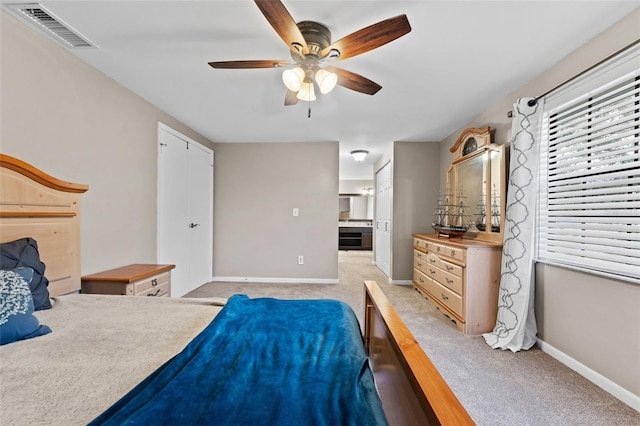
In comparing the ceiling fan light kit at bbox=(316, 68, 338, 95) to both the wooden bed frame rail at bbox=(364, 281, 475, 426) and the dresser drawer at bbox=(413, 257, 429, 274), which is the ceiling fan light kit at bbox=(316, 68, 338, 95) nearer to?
the wooden bed frame rail at bbox=(364, 281, 475, 426)

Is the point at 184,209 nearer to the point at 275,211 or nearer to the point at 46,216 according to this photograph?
the point at 275,211

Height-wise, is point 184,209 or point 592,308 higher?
point 184,209

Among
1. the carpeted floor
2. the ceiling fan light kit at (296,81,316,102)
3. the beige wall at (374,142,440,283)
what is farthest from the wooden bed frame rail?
the beige wall at (374,142,440,283)

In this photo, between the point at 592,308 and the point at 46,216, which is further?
the point at 592,308

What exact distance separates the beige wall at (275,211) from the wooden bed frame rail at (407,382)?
3.03 meters

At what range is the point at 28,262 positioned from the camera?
1.43 metres

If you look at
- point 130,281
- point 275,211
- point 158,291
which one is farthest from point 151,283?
point 275,211

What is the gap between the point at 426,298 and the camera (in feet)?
11.8

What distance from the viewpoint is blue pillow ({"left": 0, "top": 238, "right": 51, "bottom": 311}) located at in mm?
1360

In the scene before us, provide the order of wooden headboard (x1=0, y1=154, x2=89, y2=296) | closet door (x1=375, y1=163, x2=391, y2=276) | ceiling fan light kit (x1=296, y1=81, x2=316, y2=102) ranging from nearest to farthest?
wooden headboard (x1=0, y1=154, x2=89, y2=296)
ceiling fan light kit (x1=296, y1=81, x2=316, y2=102)
closet door (x1=375, y1=163, x2=391, y2=276)

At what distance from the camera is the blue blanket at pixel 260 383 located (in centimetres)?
66

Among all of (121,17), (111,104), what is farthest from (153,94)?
(121,17)

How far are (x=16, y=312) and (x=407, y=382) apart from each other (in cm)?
157

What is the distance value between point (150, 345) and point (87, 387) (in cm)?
27
